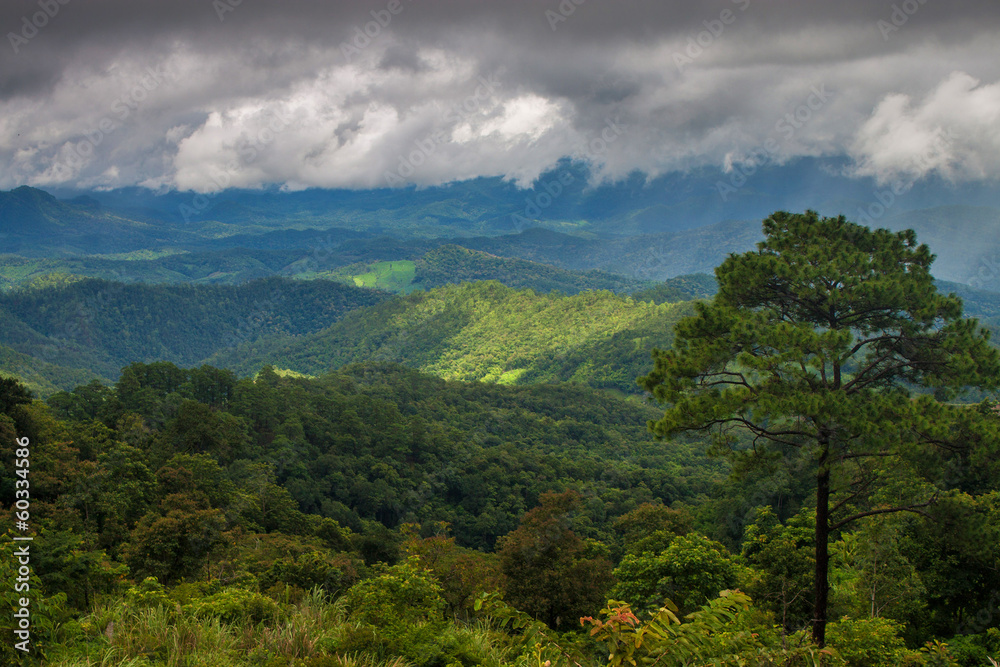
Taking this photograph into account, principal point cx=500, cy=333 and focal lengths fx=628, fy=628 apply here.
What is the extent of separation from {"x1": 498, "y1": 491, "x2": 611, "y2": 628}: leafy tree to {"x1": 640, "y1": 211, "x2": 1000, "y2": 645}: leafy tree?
9855mm

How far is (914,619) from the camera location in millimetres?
16078

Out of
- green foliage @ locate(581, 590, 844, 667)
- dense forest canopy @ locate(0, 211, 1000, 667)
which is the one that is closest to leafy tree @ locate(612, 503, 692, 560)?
dense forest canopy @ locate(0, 211, 1000, 667)

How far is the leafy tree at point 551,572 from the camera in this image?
2133cm

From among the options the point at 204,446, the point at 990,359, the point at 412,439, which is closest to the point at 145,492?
the point at 204,446

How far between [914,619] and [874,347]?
783 centimetres

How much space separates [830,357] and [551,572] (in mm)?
12947

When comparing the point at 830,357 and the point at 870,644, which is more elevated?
the point at 830,357

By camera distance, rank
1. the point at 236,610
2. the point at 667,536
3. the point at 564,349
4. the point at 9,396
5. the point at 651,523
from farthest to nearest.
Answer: the point at 564,349 < the point at 9,396 < the point at 651,523 < the point at 667,536 < the point at 236,610

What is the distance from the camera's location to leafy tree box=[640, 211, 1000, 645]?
39.7 ft

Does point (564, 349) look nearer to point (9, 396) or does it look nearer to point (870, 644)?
point (9, 396)

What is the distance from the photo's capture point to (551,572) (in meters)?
21.6

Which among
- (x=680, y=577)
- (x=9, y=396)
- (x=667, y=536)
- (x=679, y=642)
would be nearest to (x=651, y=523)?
(x=667, y=536)

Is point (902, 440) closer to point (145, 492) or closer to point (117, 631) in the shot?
point (117, 631)

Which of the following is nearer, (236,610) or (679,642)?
(679,642)
